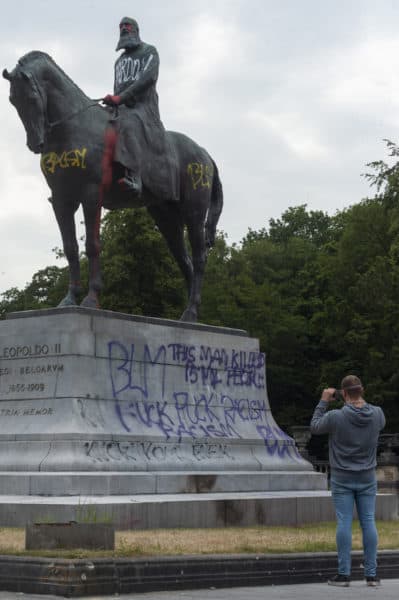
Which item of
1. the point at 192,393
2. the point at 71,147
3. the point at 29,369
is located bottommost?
the point at 192,393

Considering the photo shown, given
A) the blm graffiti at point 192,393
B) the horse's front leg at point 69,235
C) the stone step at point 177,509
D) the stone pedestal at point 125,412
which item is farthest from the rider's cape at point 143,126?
the stone step at point 177,509

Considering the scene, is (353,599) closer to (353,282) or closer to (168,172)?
(168,172)

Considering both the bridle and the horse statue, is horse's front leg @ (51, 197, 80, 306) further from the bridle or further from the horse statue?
the bridle

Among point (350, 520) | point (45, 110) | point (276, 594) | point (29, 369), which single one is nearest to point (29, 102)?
point (45, 110)

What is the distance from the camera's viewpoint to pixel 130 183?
755 inches

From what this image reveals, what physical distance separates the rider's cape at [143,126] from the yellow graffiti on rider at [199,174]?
515mm

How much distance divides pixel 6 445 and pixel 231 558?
23.2 ft

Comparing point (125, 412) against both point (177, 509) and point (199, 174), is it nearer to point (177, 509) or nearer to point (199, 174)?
point (177, 509)

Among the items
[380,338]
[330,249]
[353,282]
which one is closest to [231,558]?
[380,338]

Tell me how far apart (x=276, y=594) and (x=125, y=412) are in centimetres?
790

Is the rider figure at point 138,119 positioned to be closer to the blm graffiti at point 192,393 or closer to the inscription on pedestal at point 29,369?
the blm graffiti at point 192,393

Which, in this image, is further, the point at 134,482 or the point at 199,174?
the point at 199,174

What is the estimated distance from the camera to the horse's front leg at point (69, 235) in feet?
62.7

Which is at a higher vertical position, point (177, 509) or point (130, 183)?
point (130, 183)
